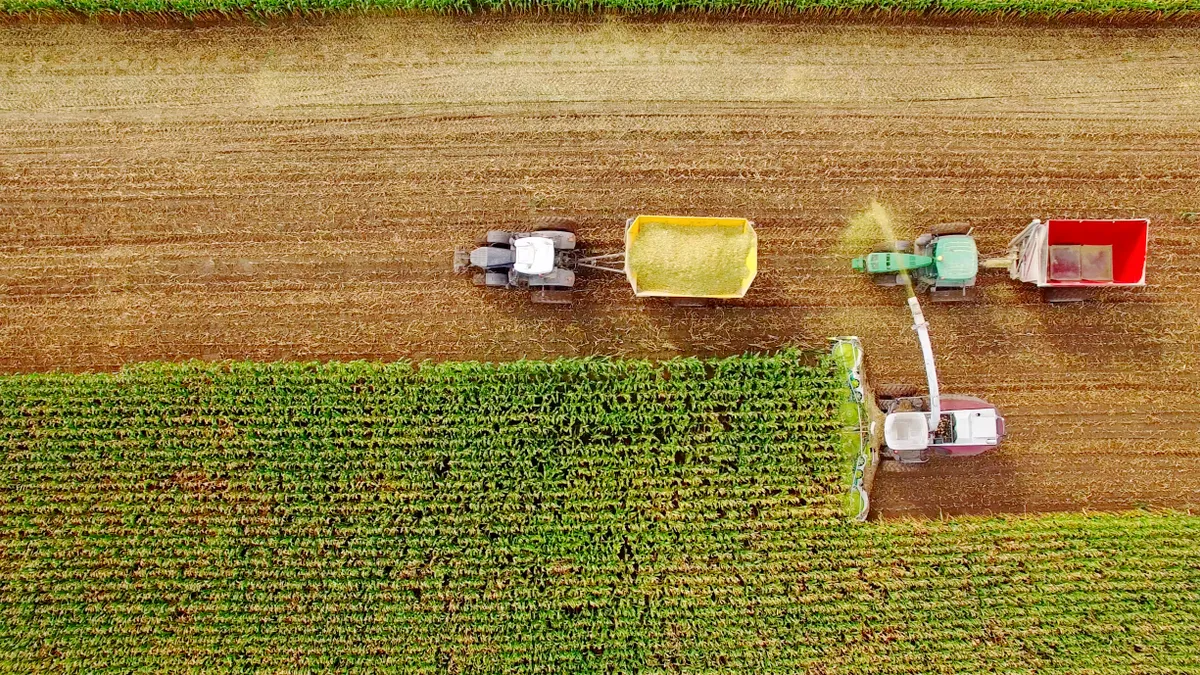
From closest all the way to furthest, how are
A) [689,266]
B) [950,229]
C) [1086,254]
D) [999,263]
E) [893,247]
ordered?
[1086,254] → [689,266] → [999,263] → [950,229] → [893,247]

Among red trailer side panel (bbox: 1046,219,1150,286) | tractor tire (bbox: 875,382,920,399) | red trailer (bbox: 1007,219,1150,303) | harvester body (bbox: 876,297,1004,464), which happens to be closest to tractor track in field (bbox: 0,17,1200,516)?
tractor tire (bbox: 875,382,920,399)

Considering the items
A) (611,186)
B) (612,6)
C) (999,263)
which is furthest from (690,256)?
(999,263)

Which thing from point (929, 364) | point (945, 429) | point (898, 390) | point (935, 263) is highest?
point (935, 263)

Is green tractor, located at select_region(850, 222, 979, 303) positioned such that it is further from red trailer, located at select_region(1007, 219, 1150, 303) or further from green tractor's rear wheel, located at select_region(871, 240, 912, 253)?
red trailer, located at select_region(1007, 219, 1150, 303)

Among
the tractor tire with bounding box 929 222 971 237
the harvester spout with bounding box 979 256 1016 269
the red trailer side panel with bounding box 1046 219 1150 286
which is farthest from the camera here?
the tractor tire with bounding box 929 222 971 237

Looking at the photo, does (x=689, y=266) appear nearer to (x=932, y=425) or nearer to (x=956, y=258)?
(x=956, y=258)

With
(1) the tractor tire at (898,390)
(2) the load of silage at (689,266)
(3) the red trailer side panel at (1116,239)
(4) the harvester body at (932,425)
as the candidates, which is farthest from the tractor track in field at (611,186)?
(3) the red trailer side panel at (1116,239)
